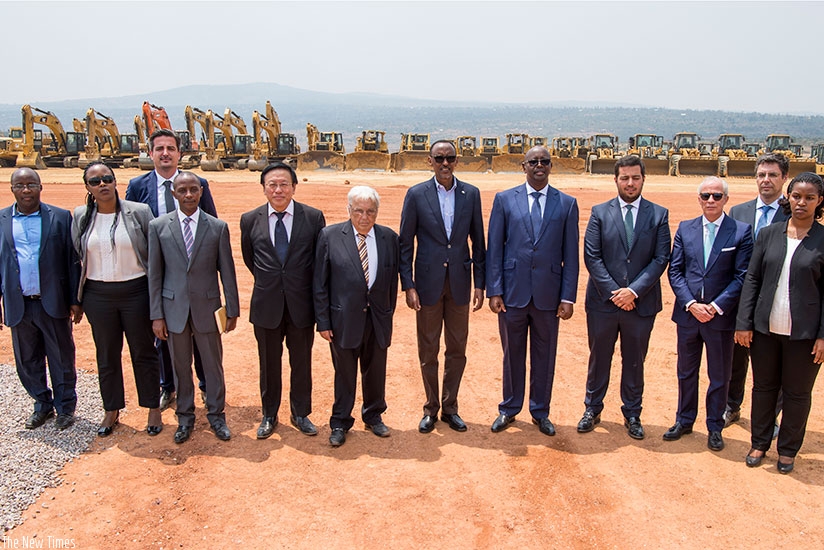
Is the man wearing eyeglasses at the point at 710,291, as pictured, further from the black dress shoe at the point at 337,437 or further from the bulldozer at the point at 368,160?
the bulldozer at the point at 368,160

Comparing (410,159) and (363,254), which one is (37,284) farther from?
(410,159)

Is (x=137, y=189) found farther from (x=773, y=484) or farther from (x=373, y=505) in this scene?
(x=773, y=484)

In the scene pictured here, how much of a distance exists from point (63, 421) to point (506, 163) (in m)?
28.7

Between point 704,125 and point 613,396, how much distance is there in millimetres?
207951

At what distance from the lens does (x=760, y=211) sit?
4891mm

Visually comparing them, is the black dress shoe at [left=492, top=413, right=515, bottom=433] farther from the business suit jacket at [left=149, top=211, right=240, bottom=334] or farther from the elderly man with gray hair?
the business suit jacket at [left=149, top=211, right=240, bottom=334]

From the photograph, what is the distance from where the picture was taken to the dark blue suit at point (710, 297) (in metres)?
4.49

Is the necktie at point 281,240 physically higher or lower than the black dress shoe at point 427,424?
higher

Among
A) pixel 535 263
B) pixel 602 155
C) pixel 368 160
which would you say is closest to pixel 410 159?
pixel 368 160

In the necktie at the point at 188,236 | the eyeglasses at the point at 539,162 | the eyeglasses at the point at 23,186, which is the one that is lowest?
the necktie at the point at 188,236

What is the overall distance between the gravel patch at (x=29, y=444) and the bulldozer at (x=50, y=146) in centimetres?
3188

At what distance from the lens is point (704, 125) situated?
18925cm

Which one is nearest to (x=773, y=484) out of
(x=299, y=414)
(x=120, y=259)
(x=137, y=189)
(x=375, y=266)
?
(x=375, y=266)

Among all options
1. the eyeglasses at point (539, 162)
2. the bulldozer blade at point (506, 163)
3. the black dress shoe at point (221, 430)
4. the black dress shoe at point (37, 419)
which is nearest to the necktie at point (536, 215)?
the eyeglasses at point (539, 162)
